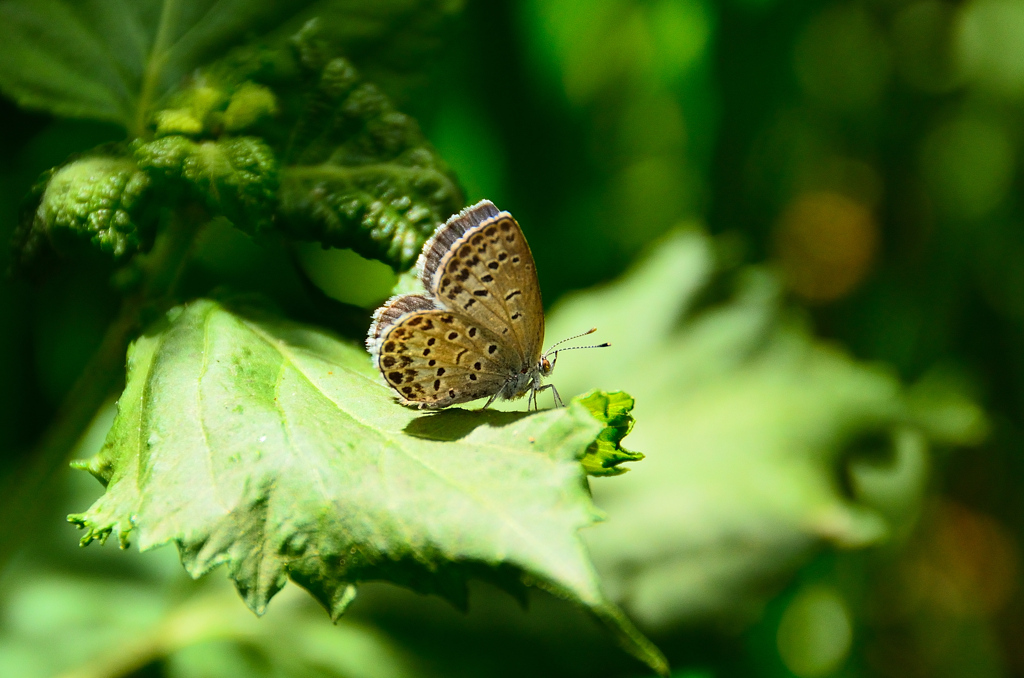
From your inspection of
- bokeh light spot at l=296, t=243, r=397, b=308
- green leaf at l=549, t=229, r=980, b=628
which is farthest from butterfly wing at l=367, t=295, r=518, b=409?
bokeh light spot at l=296, t=243, r=397, b=308

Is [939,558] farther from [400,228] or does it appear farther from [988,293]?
[400,228]

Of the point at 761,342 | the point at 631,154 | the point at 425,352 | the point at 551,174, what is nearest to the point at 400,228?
the point at 425,352

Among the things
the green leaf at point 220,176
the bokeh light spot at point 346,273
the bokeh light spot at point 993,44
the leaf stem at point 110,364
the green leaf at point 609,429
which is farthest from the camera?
the bokeh light spot at point 993,44

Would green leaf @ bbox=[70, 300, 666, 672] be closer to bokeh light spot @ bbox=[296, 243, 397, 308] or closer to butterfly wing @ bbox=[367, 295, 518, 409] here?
butterfly wing @ bbox=[367, 295, 518, 409]

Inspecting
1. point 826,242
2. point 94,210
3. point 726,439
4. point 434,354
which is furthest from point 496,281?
point 826,242

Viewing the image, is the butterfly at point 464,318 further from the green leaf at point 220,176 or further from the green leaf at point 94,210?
the green leaf at point 94,210

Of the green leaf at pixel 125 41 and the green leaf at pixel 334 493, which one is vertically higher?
the green leaf at pixel 125 41

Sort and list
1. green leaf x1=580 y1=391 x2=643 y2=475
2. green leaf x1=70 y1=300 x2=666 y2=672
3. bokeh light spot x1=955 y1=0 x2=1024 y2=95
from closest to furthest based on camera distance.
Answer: green leaf x1=70 y1=300 x2=666 y2=672, green leaf x1=580 y1=391 x2=643 y2=475, bokeh light spot x1=955 y1=0 x2=1024 y2=95

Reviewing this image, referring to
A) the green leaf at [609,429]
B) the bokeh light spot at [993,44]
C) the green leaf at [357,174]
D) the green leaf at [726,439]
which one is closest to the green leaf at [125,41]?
the green leaf at [357,174]
